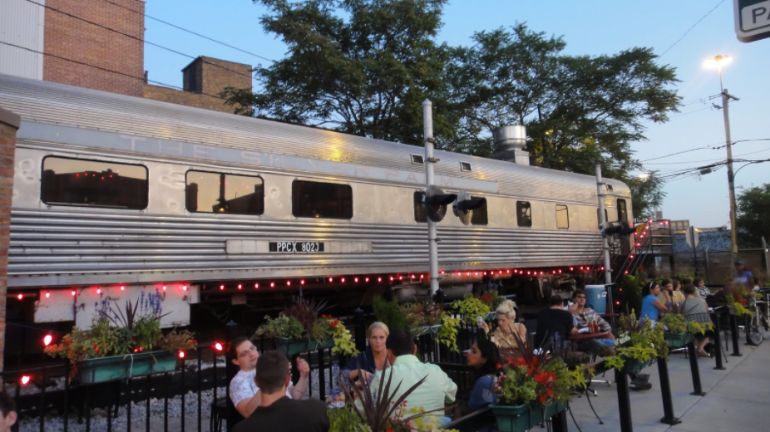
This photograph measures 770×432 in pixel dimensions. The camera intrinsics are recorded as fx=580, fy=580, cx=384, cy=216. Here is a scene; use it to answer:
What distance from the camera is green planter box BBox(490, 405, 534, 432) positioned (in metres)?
3.42

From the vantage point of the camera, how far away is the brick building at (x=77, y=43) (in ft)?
73.9

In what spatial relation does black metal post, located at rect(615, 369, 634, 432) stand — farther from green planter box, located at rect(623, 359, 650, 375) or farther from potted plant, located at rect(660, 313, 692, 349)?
potted plant, located at rect(660, 313, 692, 349)

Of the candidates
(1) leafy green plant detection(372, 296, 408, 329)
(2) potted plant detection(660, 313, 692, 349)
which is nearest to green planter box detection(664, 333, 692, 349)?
(2) potted plant detection(660, 313, 692, 349)

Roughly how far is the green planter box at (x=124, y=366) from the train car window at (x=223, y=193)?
3.78 meters

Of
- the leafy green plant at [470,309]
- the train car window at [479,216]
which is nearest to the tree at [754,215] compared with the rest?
the train car window at [479,216]

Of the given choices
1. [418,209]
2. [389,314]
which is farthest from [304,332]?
[418,209]

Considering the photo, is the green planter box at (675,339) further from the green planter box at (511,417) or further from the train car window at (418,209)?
the train car window at (418,209)

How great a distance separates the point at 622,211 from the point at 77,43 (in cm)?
2377

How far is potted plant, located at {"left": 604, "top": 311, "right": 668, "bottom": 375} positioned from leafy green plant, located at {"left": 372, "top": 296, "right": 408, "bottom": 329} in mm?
2357

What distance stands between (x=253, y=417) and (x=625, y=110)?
83.9ft

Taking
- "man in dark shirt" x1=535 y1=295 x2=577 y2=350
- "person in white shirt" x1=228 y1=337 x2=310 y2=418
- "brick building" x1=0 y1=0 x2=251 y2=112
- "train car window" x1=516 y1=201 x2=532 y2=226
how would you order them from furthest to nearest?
"brick building" x1=0 y1=0 x2=251 y2=112
"train car window" x1=516 y1=201 x2=532 y2=226
"man in dark shirt" x1=535 y1=295 x2=577 y2=350
"person in white shirt" x1=228 y1=337 x2=310 y2=418

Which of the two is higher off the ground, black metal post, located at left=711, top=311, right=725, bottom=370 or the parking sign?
the parking sign

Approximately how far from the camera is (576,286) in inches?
668

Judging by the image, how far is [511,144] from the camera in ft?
55.0
